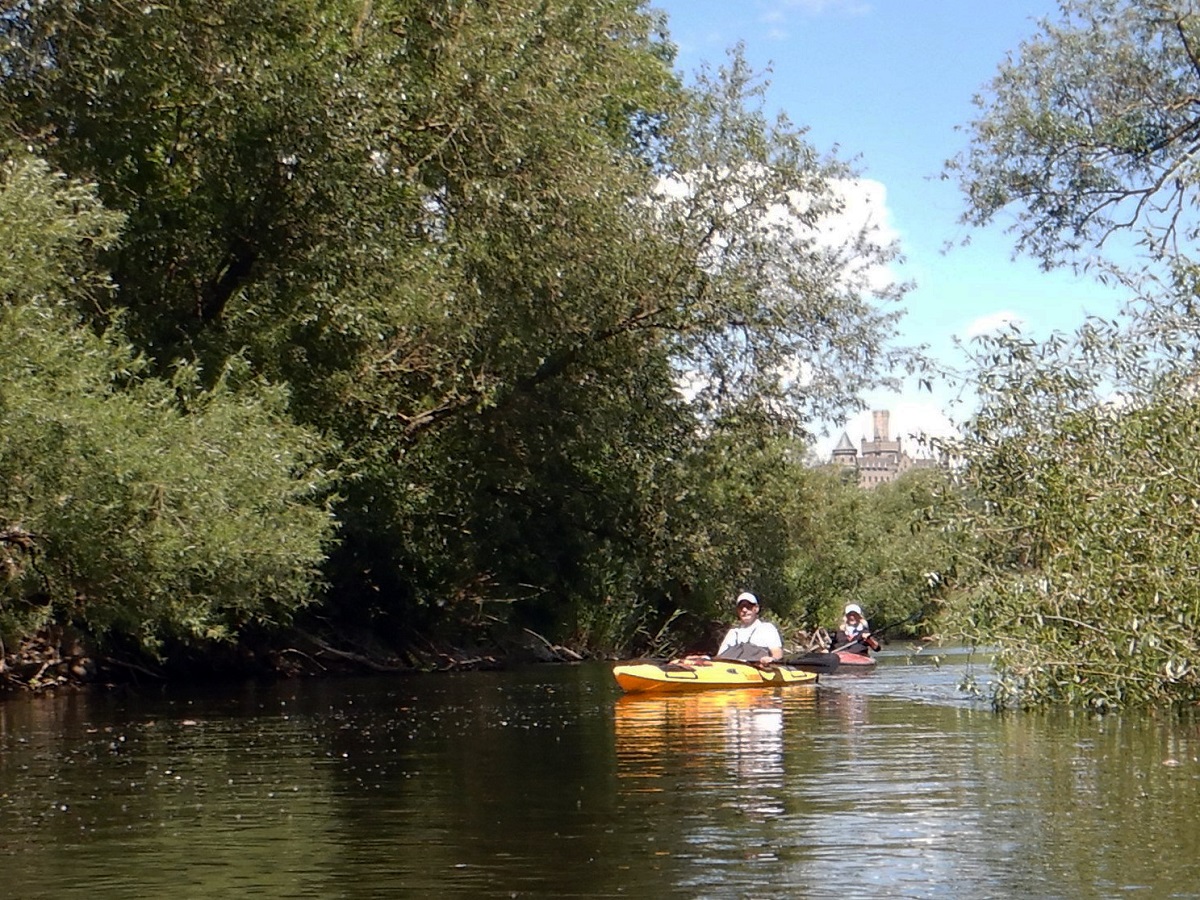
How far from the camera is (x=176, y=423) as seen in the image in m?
18.3

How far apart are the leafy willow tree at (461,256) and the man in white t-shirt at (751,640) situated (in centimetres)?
610

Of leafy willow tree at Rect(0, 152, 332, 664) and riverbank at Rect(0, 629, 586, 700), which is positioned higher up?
leafy willow tree at Rect(0, 152, 332, 664)

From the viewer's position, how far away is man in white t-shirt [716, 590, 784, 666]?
2150cm

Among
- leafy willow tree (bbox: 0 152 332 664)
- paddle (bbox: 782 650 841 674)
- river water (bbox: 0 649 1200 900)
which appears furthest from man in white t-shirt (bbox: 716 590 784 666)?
leafy willow tree (bbox: 0 152 332 664)

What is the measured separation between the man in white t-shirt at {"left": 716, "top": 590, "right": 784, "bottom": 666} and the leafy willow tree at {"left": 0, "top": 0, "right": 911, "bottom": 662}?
610 centimetres

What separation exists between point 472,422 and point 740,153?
6.18 metres

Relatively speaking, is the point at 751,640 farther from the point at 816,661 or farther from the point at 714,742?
the point at 714,742

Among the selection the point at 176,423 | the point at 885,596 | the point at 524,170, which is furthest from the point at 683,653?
the point at 176,423

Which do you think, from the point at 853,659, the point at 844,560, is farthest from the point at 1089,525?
the point at 844,560

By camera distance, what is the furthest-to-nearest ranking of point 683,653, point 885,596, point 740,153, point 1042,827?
point 885,596, point 683,653, point 740,153, point 1042,827

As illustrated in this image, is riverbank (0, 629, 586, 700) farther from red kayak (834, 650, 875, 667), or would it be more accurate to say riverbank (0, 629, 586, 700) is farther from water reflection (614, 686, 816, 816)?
water reflection (614, 686, 816, 816)

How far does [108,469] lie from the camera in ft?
55.5

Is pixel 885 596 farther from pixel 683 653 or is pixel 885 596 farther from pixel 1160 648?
pixel 1160 648

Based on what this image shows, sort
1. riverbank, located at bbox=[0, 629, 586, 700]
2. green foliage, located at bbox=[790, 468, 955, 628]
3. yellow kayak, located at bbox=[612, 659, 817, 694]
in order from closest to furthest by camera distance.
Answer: yellow kayak, located at bbox=[612, 659, 817, 694] → riverbank, located at bbox=[0, 629, 586, 700] → green foliage, located at bbox=[790, 468, 955, 628]
